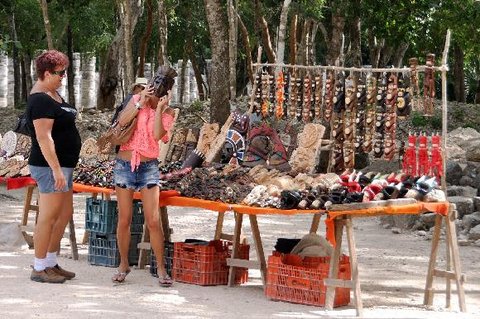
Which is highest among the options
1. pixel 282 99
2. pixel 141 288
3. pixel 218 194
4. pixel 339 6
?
pixel 339 6

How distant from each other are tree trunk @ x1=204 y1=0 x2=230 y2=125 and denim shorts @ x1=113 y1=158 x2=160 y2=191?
973cm

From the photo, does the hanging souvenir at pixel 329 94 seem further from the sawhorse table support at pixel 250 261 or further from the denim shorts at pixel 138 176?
the denim shorts at pixel 138 176

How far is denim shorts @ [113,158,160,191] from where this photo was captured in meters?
9.70

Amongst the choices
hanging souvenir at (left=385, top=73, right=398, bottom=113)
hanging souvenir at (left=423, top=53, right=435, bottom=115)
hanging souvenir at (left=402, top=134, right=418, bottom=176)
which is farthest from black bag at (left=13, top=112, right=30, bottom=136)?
hanging souvenir at (left=423, top=53, right=435, bottom=115)

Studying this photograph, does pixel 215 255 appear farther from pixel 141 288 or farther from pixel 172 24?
pixel 172 24

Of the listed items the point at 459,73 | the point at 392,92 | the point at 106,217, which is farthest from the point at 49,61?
the point at 459,73

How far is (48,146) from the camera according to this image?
956 cm

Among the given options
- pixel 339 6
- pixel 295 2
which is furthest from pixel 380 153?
pixel 295 2

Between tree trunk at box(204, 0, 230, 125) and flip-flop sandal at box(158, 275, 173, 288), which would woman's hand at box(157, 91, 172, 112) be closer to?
flip-flop sandal at box(158, 275, 173, 288)

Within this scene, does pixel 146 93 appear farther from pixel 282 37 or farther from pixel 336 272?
pixel 282 37

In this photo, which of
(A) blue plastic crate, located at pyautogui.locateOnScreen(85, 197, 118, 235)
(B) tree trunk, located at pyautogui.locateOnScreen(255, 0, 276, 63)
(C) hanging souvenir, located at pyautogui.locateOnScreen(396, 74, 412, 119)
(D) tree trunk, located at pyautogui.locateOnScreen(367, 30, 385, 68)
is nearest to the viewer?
(C) hanging souvenir, located at pyautogui.locateOnScreen(396, 74, 412, 119)

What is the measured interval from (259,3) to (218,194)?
19.4 meters

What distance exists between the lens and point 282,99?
11117mm

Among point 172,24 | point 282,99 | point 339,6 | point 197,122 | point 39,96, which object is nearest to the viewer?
point 39,96
